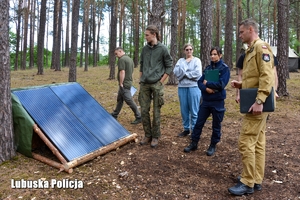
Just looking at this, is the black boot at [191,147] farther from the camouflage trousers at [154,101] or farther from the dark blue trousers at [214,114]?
the camouflage trousers at [154,101]

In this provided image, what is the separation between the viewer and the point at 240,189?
9.98ft

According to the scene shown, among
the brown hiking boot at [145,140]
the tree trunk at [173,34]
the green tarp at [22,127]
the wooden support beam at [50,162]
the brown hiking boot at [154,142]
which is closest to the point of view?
the wooden support beam at [50,162]

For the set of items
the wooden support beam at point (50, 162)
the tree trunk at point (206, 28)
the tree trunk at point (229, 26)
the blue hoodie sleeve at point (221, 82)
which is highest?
the tree trunk at point (229, 26)

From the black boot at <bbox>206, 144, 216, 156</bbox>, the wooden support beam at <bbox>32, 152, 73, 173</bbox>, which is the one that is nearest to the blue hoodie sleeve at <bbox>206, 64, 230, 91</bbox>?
the black boot at <bbox>206, 144, 216, 156</bbox>

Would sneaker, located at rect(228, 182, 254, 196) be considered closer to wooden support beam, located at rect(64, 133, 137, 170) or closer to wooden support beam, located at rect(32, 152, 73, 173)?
wooden support beam, located at rect(64, 133, 137, 170)

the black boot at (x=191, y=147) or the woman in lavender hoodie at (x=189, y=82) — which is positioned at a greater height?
the woman in lavender hoodie at (x=189, y=82)

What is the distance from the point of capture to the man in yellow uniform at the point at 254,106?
2.81m

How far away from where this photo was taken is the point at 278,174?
142 inches

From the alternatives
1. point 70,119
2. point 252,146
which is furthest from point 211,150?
point 70,119

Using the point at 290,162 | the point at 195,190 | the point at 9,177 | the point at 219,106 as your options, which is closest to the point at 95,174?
the point at 9,177

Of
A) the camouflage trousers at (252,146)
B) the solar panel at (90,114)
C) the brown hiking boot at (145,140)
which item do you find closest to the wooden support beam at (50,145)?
the solar panel at (90,114)

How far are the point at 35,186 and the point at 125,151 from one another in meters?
1.59

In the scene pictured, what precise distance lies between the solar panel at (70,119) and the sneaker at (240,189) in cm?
215

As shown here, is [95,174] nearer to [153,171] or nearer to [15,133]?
[153,171]
